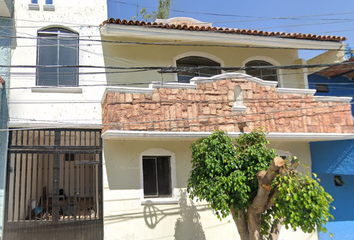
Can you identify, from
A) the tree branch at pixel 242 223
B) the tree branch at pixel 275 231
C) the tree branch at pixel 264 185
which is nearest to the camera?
the tree branch at pixel 264 185

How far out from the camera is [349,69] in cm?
1109

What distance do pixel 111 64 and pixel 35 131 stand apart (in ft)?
9.53

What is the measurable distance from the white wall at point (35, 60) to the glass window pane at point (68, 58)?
0.20 metres

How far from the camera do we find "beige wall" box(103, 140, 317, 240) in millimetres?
8266

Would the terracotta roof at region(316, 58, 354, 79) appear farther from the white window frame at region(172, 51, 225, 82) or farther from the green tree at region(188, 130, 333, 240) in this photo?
the green tree at region(188, 130, 333, 240)

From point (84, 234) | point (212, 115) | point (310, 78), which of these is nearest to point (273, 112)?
point (212, 115)

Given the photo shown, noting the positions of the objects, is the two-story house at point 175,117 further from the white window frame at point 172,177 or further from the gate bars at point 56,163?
the gate bars at point 56,163

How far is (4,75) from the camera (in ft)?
27.9

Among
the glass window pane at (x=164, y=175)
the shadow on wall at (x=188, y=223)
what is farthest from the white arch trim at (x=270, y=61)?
the shadow on wall at (x=188, y=223)

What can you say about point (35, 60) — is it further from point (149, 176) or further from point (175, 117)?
point (149, 176)

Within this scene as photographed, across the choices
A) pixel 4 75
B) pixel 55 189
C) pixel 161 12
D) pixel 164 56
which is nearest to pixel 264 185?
pixel 55 189

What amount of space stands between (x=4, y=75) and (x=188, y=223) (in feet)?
21.4

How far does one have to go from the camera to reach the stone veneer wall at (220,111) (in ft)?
25.9

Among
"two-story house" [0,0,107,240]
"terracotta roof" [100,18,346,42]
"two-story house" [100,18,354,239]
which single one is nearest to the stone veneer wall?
"two-story house" [100,18,354,239]
